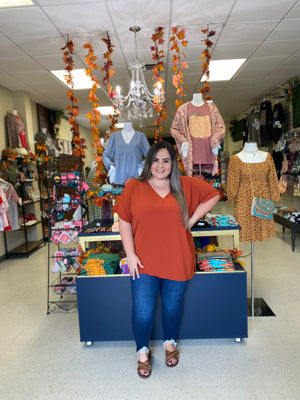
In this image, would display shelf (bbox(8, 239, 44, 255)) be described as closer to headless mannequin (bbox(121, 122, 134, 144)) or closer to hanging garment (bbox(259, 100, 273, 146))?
headless mannequin (bbox(121, 122, 134, 144))

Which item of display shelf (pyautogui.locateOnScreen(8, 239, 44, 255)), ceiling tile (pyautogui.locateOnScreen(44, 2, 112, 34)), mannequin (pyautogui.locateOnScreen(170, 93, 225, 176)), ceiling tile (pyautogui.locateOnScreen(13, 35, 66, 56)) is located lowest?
display shelf (pyautogui.locateOnScreen(8, 239, 44, 255))

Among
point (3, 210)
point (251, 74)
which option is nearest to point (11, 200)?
point (3, 210)

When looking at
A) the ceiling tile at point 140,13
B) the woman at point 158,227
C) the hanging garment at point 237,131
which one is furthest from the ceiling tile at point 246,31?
the hanging garment at point 237,131

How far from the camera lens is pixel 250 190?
9.70ft

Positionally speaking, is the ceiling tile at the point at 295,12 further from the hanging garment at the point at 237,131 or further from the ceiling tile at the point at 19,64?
the hanging garment at the point at 237,131

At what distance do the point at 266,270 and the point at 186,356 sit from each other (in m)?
2.27

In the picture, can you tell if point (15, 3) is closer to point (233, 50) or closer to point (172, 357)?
point (233, 50)

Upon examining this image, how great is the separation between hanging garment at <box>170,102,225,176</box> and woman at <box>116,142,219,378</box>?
0.91 metres

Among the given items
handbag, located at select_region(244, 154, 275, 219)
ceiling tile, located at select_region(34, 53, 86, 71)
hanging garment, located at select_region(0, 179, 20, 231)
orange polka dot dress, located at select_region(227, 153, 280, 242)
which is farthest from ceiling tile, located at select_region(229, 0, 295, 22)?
hanging garment, located at select_region(0, 179, 20, 231)

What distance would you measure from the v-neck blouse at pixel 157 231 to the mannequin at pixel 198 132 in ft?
3.58

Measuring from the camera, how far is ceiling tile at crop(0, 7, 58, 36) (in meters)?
2.97

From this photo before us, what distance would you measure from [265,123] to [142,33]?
397 cm

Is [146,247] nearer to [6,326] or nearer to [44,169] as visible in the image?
[6,326]

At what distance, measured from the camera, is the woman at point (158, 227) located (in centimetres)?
200
